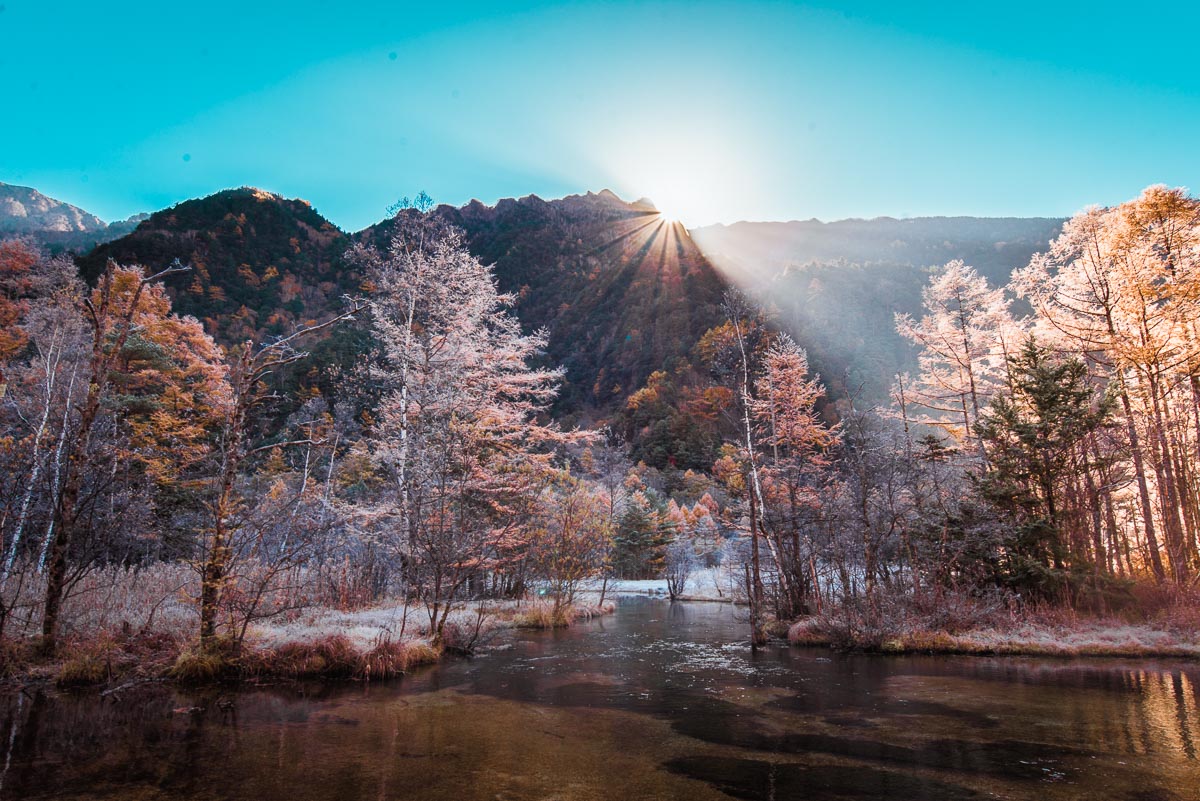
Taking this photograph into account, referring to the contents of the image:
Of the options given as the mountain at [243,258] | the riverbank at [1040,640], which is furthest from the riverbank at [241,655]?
the mountain at [243,258]

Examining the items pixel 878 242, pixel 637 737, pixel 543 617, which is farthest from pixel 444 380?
pixel 878 242

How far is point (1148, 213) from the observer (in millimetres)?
15516

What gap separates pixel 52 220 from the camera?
333 ft

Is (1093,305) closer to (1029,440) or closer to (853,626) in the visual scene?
(1029,440)

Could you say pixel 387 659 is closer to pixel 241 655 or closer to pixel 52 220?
pixel 241 655

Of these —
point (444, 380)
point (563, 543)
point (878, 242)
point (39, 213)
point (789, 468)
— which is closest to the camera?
point (444, 380)

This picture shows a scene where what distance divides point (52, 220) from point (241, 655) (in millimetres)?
135144

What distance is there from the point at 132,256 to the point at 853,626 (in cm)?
6957

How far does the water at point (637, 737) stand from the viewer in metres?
4.79

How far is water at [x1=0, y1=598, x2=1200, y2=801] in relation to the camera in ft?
15.7

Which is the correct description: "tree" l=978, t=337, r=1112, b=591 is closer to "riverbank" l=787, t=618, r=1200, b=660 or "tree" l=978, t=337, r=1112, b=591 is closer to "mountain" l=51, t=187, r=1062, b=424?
"riverbank" l=787, t=618, r=1200, b=660

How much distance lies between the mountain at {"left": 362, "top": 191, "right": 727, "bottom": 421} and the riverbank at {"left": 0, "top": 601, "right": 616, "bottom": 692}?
6915cm

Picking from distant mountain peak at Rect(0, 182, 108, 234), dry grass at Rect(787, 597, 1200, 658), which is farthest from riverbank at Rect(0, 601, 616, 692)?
distant mountain peak at Rect(0, 182, 108, 234)

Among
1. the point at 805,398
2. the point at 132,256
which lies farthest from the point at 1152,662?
the point at 132,256
